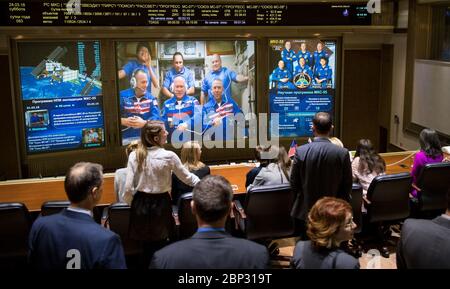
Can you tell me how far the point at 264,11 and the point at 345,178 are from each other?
9.59ft

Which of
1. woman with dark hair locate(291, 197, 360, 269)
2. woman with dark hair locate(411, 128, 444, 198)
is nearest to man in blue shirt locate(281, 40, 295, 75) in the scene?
woman with dark hair locate(411, 128, 444, 198)

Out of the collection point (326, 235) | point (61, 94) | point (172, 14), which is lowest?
point (326, 235)

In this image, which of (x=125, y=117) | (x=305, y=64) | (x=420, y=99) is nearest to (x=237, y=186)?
(x=125, y=117)

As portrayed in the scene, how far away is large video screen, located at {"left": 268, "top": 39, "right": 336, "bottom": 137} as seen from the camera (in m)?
7.09

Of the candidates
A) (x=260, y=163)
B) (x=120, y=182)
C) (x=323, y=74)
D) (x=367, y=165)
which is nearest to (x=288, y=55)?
(x=323, y=74)

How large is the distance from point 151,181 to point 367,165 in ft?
6.54

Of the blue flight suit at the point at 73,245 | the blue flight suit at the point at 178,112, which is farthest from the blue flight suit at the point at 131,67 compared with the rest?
the blue flight suit at the point at 73,245

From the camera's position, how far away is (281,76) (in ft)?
23.4

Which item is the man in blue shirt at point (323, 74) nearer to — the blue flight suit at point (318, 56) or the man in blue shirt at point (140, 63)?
the blue flight suit at point (318, 56)

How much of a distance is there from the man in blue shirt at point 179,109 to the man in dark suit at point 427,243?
470cm

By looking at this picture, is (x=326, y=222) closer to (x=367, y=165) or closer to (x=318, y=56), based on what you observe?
(x=367, y=165)

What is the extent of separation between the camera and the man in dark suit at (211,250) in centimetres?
188

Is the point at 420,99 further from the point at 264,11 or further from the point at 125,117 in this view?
the point at 125,117

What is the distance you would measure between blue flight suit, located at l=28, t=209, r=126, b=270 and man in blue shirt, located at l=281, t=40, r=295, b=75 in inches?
210
